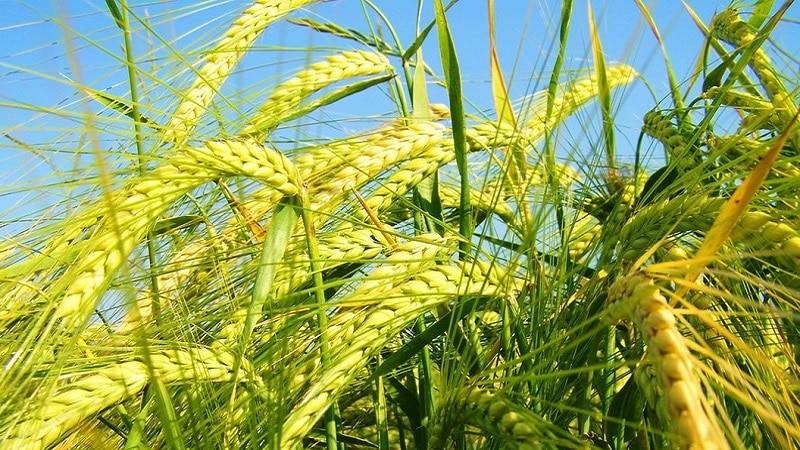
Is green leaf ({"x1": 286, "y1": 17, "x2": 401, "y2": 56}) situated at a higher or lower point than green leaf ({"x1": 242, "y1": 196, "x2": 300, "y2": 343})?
higher

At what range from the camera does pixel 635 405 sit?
2.63ft

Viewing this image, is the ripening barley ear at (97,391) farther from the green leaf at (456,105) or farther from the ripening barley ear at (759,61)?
the ripening barley ear at (759,61)

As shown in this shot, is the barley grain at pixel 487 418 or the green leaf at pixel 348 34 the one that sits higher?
the green leaf at pixel 348 34

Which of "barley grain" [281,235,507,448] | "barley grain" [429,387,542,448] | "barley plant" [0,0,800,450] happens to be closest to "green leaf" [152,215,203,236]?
"barley plant" [0,0,800,450]

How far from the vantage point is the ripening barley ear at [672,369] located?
365 mm

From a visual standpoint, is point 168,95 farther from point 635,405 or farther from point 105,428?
point 635,405

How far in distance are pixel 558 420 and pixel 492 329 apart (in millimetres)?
327

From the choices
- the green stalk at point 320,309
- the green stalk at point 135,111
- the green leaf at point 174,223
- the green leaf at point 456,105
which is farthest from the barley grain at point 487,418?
the green leaf at point 174,223

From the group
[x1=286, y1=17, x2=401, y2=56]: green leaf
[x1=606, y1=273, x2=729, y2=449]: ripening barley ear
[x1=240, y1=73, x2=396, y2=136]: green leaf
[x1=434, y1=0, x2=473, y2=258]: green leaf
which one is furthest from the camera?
[x1=286, y1=17, x2=401, y2=56]: green leaf

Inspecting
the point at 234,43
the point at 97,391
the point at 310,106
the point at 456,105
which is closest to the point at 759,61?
the point at 456,105

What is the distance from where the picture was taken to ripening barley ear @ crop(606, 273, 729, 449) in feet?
1.20

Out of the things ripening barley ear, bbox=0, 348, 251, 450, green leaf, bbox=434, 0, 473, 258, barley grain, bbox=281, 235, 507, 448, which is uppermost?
green leaf, bbox=434, 0, 473, 258

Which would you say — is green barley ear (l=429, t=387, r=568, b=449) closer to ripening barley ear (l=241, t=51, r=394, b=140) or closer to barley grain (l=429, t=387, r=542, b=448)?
barley grain (l=429, t=387, r=542, b=448)

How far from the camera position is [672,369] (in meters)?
0.39
